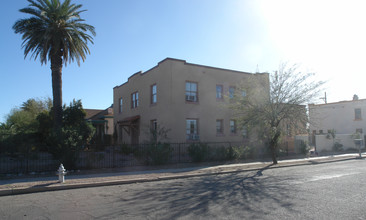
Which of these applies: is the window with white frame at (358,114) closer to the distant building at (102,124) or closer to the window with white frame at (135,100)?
the window with white frame at (135,100)

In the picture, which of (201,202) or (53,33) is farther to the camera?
(53,33)

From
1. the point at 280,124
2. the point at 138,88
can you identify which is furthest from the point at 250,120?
the point at 138,88

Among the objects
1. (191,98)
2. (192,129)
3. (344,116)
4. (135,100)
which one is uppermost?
(135,100)

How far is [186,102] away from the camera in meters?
21.0

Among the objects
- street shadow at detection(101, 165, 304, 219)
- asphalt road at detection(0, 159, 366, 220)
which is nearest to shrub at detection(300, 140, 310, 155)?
asphalt road at detection(0, 159, 366, 220)

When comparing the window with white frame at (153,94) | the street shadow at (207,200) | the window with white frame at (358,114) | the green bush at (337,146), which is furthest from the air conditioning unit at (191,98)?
the window with white frame at (358,114)

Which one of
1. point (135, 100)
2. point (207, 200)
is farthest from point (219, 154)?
point (135, 100)

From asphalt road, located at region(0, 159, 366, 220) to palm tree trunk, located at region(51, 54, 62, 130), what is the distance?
31.0 ft

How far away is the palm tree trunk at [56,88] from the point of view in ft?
56.1

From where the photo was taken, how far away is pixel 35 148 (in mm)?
20922

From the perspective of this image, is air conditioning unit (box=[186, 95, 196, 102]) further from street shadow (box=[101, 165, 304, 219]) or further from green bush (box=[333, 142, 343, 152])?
green bush (box=[333, 142, 343, 152])

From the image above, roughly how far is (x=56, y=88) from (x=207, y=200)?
45.6ft

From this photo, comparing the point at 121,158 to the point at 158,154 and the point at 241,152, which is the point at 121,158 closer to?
the point at 158,154

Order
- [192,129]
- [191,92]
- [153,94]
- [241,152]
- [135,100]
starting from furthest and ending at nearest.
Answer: [135,100]
[153,94]
[191,92]
[192,129]
[241,152]
